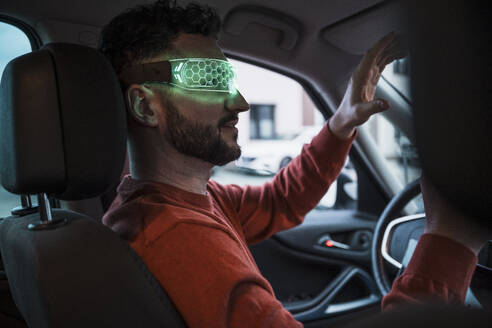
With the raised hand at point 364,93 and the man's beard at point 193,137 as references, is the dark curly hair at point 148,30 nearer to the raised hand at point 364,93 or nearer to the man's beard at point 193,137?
the man's beard at point 193,137

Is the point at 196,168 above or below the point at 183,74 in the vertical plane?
below

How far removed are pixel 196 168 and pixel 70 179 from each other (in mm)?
428

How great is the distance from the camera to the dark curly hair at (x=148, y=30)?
1.29m

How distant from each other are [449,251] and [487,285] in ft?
2.69

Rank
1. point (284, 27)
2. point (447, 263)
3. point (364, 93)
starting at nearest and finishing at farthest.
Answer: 1. point (447, 263)
2. point (364, 93)
3. point (284, 27)

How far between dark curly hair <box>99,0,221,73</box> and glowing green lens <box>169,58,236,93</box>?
85 millimetres

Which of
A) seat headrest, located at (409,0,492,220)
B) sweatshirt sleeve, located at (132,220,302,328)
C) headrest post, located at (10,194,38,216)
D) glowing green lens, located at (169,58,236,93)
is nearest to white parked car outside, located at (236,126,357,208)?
glowing green lens, located at (169,58,236,93)

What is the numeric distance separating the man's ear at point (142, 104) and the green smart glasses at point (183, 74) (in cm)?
3

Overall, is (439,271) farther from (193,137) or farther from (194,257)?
(193,137)

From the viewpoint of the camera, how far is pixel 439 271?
671 mm

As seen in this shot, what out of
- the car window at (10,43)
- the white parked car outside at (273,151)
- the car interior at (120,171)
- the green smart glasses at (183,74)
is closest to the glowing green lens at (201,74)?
the green smart glasses at (183,74)

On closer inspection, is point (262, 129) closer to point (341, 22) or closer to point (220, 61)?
point (341, 22)

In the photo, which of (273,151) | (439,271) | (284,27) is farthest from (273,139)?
(439,271)

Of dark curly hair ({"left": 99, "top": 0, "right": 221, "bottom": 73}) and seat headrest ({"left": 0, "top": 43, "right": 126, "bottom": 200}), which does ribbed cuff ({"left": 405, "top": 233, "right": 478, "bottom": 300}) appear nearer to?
seat headrest ({"left": 0, "top": 43, "right": 126, "bottom": 200})
